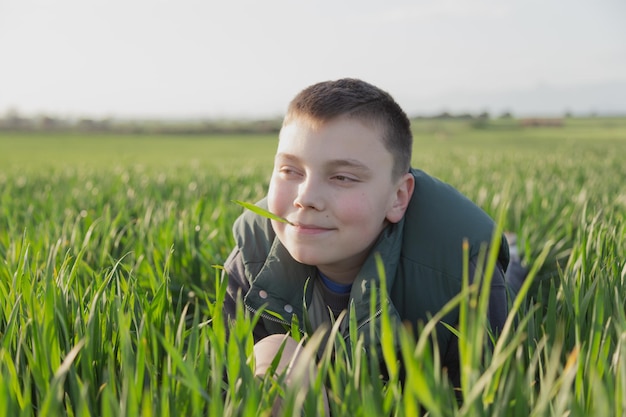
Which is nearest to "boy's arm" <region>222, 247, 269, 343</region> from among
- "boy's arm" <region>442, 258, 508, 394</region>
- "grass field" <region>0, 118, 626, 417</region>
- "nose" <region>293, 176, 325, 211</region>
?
"grass field" <region>0, 118, 626, 417</region>

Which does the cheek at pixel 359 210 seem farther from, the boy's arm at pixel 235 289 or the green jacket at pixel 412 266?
the boy's arm at pixel 235 289

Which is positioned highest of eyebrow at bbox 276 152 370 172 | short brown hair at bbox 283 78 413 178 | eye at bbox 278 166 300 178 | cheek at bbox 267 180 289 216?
short brown hair at bbox 283 78 413 178

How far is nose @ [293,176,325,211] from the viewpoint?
1432 millimetres

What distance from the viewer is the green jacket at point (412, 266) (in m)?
1.59

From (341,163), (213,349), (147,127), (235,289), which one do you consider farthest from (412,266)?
(147,127)

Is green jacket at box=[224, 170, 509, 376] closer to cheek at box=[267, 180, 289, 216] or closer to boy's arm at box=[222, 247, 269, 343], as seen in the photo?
boy's arm at box=[222, 247, 269, 343]

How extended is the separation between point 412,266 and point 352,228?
0.80 ft

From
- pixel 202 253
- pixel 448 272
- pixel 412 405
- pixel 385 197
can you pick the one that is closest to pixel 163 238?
pixel 202 253

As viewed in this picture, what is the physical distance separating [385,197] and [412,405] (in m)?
0.88

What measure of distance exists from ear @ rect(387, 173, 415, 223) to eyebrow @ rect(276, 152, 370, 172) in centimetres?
19

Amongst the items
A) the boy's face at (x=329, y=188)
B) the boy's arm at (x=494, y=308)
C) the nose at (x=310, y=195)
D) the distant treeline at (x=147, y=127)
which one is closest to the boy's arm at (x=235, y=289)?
the boy's face at (x=329, y=188)

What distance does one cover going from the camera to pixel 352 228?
1.50 m

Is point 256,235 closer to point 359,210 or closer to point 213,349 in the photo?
point 359,210

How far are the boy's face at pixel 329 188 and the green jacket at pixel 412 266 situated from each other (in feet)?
0.33
